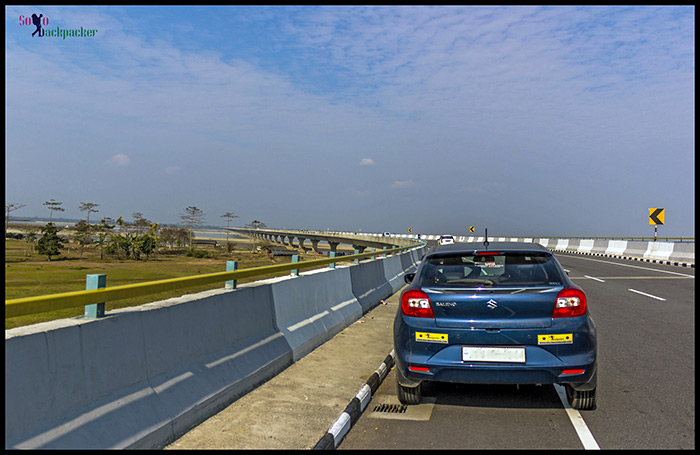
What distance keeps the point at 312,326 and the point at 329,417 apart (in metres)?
2.96

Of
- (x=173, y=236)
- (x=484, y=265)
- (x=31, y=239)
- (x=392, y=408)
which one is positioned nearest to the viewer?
(x=392, y=408)

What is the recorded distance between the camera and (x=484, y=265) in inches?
219

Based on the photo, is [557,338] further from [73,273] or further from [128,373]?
[73,273]

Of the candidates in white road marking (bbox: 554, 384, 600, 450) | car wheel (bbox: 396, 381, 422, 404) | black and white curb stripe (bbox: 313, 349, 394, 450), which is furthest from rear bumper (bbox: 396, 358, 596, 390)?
black and white curb stripe (bbox: 313, 349, 394, 450)

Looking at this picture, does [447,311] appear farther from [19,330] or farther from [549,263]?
[19,330]

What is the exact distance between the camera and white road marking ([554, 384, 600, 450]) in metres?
4.37

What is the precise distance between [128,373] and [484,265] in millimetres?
3521

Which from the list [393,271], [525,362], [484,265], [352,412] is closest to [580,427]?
[525,362]

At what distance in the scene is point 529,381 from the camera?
4844 millimetres

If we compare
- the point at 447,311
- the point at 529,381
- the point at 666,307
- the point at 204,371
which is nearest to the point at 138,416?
the point at 204,371

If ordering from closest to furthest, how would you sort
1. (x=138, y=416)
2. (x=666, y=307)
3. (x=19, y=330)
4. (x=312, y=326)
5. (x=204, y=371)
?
(x=19, y=330)
(x=138, y=416)
(x=204, y=371)
(x=312, y=326)
(x=666, y=307)

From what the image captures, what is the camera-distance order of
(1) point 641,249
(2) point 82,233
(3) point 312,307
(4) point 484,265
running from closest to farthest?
(4) point 484,265 < (3) point 312,307 < (1) point 641,249 < (2) point 82,233

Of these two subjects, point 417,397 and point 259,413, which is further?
point 417,397

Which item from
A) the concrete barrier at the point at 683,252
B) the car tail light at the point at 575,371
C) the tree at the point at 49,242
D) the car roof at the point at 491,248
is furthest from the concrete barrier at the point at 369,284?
the tree at the point at 49,242
